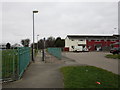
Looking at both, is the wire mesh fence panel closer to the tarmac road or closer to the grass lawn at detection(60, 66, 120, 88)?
the grass lawn at detection(60, 66, 120, 88)

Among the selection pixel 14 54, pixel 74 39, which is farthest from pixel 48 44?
pixel 14 54

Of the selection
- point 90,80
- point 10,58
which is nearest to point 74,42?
point 10,58

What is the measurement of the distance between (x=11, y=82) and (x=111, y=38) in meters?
63.1

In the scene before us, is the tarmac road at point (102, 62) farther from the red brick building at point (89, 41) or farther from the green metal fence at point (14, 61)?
the red brick building at point (89, 41)

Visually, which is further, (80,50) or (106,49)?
(106,49)

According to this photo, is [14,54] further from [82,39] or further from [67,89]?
[82,39]

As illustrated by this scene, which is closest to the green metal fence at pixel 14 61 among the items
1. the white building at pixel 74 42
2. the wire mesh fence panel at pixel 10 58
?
the wire mesh fence panel at pixel 10 58

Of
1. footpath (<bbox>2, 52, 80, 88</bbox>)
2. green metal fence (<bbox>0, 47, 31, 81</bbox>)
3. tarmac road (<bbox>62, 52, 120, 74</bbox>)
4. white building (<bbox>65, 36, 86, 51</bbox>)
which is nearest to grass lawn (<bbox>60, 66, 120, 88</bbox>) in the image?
footpath (<bbox>2, 52, 80, 88</bbox>)

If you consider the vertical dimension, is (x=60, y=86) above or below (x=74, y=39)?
below

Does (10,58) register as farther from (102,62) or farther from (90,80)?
(102,62)

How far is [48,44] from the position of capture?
280 ft

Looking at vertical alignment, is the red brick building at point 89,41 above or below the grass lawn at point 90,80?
above

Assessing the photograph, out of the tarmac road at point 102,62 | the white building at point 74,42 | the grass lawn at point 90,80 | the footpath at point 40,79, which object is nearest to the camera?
the grass lawn at point 90,80

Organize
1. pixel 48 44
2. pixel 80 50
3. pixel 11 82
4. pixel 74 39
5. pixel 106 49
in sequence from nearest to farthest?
1. pixel 11 82
2. pixel 80 50
3. pixel 106 49
4. pixel 74 39
5. pixel 48 44
